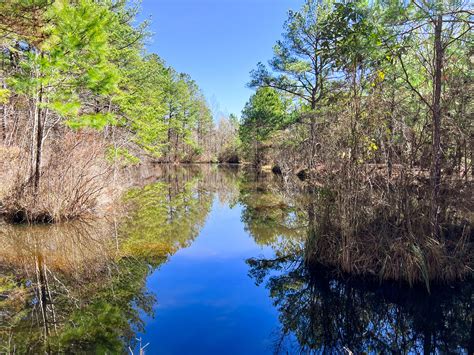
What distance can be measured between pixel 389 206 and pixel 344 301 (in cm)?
189

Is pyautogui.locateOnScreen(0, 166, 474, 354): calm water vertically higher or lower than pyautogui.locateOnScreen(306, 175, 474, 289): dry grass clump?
lower

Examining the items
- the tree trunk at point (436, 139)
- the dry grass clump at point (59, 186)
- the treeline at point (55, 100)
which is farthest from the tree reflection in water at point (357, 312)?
the dry grass clump at point (59, 186)

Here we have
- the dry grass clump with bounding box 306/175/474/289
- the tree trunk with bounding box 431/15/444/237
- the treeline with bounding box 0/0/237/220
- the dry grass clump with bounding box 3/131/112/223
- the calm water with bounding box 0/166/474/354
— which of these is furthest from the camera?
the dry grass clump with bounding box 3/131/112/223

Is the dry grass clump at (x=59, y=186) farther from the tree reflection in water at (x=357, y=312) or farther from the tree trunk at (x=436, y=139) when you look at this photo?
the tree trunk at (x=436, y=139)

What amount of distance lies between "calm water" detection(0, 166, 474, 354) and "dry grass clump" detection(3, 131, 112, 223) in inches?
24.6

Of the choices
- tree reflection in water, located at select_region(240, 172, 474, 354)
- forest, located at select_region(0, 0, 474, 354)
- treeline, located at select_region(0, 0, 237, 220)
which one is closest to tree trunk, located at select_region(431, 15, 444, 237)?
forest, located at select_region(0, 0, 474, 354)

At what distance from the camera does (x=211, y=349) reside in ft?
12.8

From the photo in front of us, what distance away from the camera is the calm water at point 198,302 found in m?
3.90

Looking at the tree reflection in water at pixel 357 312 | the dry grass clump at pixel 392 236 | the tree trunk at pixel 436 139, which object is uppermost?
the tree trunk at pixel 436 139

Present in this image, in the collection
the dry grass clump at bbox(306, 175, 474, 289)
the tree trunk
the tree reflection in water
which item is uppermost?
the tree trunk

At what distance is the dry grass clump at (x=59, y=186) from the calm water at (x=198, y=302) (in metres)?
0.62

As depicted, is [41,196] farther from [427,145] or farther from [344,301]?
[427,145]

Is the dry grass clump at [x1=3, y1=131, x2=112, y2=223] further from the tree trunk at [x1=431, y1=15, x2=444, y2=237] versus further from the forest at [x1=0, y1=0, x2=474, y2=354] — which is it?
the tree trunk at [x1=431, y1=15, x2=444, y2=237]

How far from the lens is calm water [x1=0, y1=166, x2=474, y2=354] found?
12.8 feet
